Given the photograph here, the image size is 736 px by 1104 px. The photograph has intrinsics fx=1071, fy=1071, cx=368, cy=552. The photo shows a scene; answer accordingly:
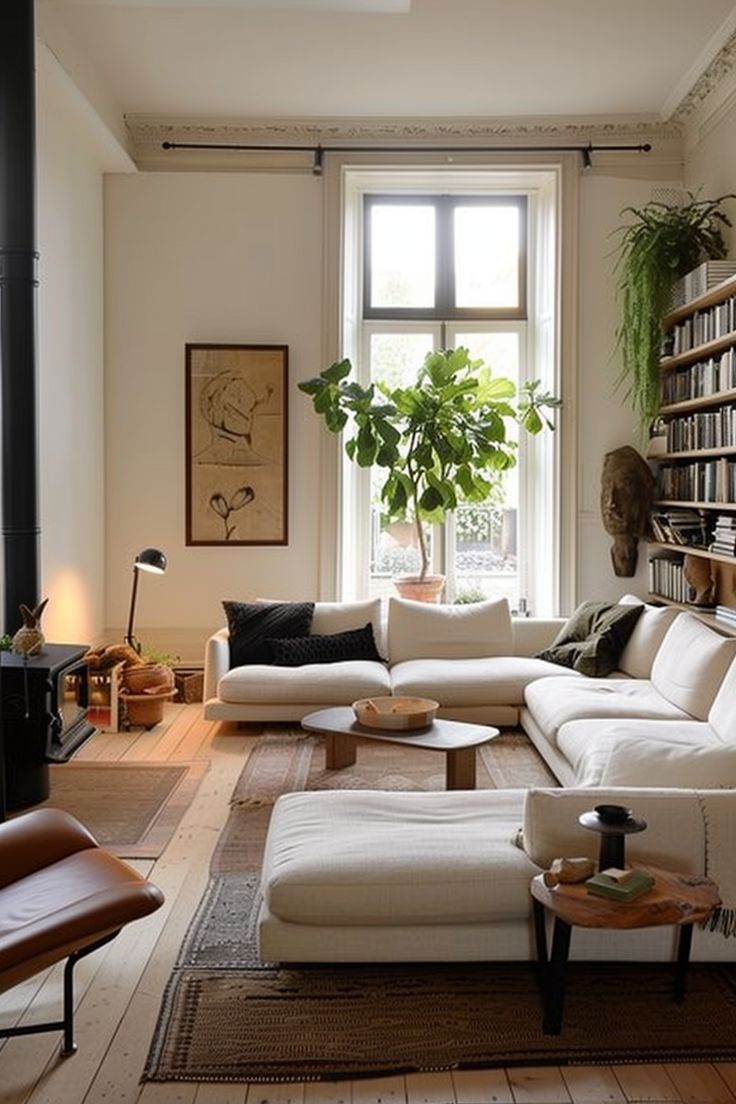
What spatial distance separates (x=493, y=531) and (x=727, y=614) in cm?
220

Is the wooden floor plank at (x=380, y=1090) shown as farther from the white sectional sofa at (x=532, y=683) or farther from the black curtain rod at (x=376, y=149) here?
the black curtain rod at (x=376, y=149)

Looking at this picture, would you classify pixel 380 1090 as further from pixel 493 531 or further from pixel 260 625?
pixel 493 531

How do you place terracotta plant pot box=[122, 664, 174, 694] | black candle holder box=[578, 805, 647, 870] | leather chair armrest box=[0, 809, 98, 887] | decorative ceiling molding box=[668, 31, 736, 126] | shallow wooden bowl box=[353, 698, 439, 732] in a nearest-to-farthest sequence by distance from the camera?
black candle holder box=[578, 805, 647, 870] → leather chair armrest box=[0, 809, 98, 887] → shallow wooden bowl box=[353, 698, 439, 732] → decorative ceiling molding box=[668, 31, 736, 126] → terracotta plant pot box=[122, 664, 174, 694]

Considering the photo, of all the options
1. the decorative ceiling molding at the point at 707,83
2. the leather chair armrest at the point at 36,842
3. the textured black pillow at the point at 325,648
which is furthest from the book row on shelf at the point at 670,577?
the leather chair armrest at the point at 36,842

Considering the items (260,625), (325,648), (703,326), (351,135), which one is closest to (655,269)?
(703,326)

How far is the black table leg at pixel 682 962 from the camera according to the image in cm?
283

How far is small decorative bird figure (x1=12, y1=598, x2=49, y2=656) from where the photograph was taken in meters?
4.48

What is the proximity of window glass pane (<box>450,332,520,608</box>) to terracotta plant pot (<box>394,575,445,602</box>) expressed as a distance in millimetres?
437

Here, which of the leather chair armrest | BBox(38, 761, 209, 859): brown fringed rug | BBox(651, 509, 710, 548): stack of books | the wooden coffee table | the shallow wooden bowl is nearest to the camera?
the leather chair armrest

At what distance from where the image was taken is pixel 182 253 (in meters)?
7.20

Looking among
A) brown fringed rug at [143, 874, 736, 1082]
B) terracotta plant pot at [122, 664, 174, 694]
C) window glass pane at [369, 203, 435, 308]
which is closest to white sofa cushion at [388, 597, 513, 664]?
terracotta plant pot at [122, 664, 174, 694]

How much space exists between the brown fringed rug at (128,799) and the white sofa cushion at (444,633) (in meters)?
1.55

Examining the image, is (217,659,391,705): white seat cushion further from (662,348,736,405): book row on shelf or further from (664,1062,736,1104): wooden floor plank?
(664,1062,736,1104): wooden floor plank

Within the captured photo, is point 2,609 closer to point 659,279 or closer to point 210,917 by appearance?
point 210,917
